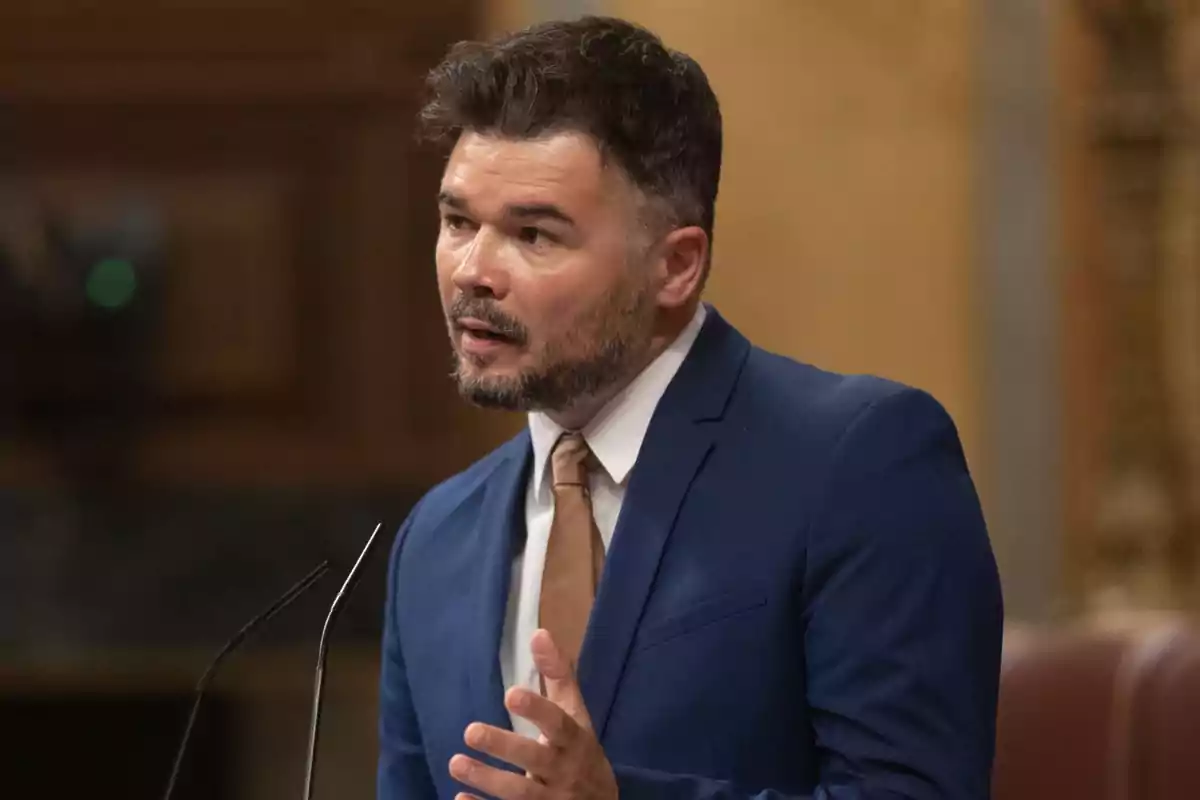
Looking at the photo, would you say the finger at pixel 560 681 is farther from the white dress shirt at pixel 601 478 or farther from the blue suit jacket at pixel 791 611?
the white dress shirt at pixel 601 478

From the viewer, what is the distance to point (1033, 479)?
251 centimetres

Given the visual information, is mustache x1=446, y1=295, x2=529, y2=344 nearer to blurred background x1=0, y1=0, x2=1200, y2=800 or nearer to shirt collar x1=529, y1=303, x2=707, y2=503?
shirt collar x1=529, y1=303, x2=707, y2=503

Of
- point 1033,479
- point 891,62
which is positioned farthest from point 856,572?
point 891,62

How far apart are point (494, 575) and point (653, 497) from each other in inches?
5.7

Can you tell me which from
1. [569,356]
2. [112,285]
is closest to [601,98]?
[569,356]

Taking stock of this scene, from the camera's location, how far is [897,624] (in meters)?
1.17

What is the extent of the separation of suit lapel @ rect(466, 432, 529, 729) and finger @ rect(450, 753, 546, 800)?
0.24 metres

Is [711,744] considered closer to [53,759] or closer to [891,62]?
[891,62]

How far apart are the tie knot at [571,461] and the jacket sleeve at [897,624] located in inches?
8.0

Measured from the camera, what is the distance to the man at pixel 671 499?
1175mm

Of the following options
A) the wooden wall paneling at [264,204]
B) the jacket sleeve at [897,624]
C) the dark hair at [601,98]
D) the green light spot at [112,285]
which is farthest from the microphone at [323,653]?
the green light spot at [112,285]

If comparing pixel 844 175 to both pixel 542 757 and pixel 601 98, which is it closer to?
pixel 601 98

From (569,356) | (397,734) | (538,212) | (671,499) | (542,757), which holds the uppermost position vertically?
(538,212)

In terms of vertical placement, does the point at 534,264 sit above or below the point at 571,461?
above
